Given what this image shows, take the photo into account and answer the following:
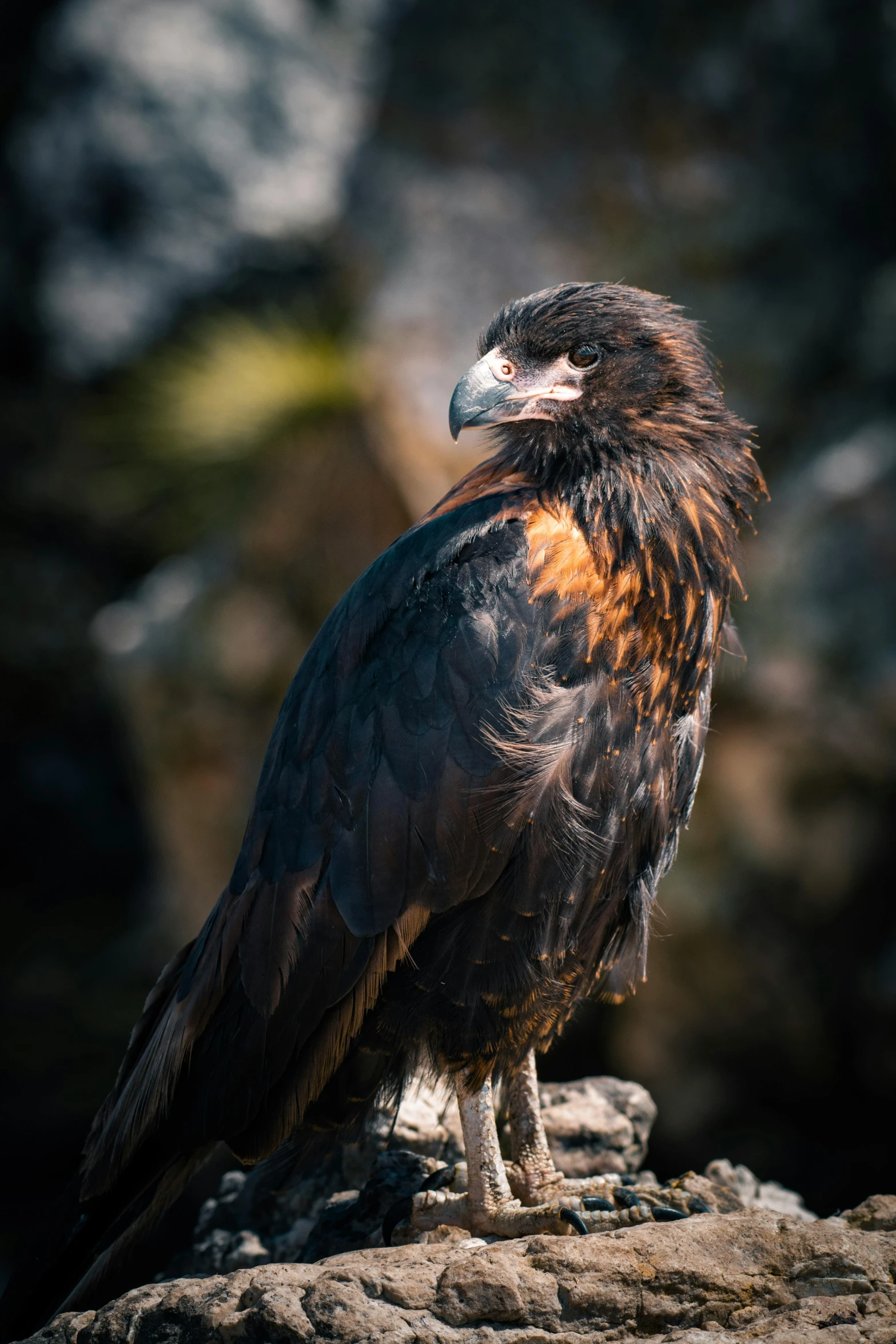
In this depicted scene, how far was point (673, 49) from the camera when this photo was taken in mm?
10227

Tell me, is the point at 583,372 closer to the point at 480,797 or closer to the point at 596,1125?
the point at 480,797

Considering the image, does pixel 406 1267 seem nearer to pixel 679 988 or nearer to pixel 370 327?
pixel 679 988

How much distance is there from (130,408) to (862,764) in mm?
7584

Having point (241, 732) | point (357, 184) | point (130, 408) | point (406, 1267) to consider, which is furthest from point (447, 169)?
point (406, 1267)

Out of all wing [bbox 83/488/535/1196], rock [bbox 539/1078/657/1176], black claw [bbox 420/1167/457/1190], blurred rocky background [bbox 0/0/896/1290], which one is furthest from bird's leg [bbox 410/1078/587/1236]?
blurred rocky background [bbox 0/0/896/1290]

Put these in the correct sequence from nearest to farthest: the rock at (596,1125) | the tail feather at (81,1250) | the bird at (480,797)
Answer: the bird at (480,797), the tail feather at (81,1250), the rock at (596,1125)

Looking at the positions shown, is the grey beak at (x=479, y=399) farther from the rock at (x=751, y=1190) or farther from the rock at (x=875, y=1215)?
the rock at (x=751, y=1190)

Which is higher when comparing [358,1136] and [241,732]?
[241,732]

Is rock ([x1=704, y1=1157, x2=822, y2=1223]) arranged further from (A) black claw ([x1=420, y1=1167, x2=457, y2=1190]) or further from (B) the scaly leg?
(A) black claw ([x1=420, y1=1167, x2=457, y2=1190])

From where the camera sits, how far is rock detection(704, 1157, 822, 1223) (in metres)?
3.88

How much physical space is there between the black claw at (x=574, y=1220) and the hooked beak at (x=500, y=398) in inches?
90.4

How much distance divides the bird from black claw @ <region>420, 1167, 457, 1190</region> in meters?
0.14

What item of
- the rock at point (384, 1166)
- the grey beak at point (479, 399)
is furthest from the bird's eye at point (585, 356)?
the rock at point (384, 1166)

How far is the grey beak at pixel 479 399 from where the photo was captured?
3.33 m
